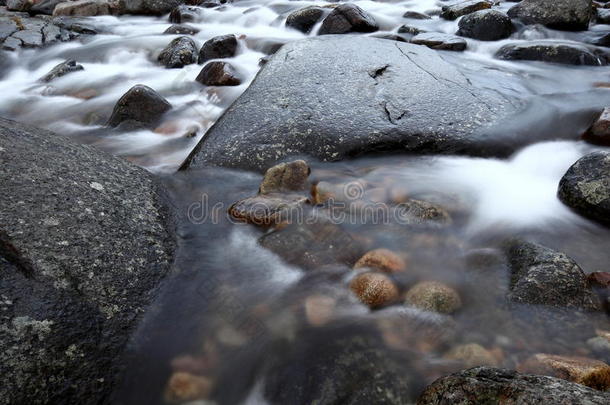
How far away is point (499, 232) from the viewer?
133 inches

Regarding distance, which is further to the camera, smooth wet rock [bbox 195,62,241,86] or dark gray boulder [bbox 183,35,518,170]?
smooth wet rock [bbox 195,62,241,86]

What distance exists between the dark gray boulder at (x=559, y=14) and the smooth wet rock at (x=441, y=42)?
71.8 inches

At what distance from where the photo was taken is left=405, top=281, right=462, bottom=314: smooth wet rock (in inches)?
104

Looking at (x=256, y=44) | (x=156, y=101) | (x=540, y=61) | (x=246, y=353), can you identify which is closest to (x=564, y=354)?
(x=246, y=353)

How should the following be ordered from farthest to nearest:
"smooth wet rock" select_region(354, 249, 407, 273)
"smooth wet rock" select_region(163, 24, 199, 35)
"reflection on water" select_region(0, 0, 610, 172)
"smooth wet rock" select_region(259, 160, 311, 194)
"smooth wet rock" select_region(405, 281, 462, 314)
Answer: "smooth wet rock" select_region(163, 24, 199, 35) → "reflection on water" select_region(0, 0, 610, 172) → "smooth wet rock" select_region(259, 160, 311, 194) → "smooth wet rock" select_region(354, 249, 407, 273) → "smooth wet rock" select_region(405, 281, 462, 314)

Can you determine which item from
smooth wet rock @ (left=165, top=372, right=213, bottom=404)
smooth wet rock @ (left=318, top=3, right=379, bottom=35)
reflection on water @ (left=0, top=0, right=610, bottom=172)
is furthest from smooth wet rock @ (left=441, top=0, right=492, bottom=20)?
smooth wet rock @ (left=165, top=372, right=213, bottom=404)

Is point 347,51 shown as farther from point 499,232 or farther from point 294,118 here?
point 499,232

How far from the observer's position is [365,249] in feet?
10.6

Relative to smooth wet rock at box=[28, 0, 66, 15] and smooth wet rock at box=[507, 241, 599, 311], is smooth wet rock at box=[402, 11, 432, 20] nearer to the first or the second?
smooth wet rock at box=[507, 241, 599, 311]

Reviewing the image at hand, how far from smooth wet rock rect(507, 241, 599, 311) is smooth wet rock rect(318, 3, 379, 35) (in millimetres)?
7929

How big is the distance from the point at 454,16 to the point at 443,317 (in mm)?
9501

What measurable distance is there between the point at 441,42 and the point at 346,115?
5.00 metres

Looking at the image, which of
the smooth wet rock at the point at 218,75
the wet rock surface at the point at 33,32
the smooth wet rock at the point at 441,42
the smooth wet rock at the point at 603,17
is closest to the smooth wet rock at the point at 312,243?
the smooth wet rock at the point at 218,75

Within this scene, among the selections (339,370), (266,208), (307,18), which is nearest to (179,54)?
(307,18)
